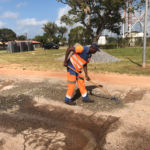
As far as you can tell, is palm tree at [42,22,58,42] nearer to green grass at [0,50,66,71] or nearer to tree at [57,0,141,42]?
tree at [57,0,141,42]

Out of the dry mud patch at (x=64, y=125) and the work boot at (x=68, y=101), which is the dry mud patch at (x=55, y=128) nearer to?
the dry mud patch at (x=64, y=125)

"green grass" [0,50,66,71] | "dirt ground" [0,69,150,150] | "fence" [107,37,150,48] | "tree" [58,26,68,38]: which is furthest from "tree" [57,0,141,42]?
"tree" [58,26,68,38]

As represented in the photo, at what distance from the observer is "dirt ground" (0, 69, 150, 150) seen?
2869mm

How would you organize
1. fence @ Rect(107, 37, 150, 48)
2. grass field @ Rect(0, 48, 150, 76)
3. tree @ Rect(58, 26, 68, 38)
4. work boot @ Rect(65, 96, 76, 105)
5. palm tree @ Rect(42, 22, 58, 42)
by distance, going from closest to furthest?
work boot @ Rect(65, 96, 76, 105) < grass field @ Rect(0, 48, 150, 76) < fence @ Rect(107, 37, 150, 48) < palm tree @ Rect(42, 22, 58, 42) < tree @ Rect(58, 26, 68, 38)

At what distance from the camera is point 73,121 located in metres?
3.67

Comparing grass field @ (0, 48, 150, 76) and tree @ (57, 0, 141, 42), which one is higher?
tree @ (57, 0, 141, 42)

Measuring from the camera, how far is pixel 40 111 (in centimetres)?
424

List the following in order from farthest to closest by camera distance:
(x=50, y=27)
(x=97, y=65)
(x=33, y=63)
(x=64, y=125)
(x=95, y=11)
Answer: (x=50, y=27) → (x=95, y=11) → (x=33, y=63) → (x=97, y=65) → (x=64, y=125)

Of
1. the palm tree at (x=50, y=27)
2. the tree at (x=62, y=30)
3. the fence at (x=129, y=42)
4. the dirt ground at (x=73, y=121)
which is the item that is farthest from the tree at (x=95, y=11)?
the tree at (x=62, y=30)

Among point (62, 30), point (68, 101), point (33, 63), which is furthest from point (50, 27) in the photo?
point (68, 101)

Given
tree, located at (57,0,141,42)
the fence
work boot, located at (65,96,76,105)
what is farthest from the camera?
the fence

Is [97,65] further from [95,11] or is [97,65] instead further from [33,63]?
[95,11]

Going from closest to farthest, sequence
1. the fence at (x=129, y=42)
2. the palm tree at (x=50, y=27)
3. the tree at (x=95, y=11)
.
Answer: the tree at (x=95, y=11), the fence at (x=129, y=42), the palm tree at (x=50, y=27)

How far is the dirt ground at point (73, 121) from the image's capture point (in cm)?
287
